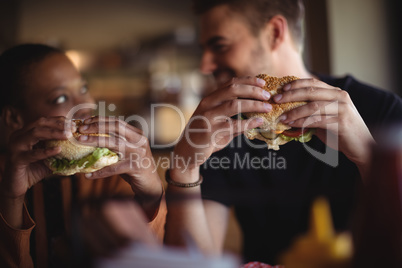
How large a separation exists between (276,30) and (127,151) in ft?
3.30

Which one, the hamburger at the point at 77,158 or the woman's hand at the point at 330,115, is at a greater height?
the woman's hand at the point at 330,115

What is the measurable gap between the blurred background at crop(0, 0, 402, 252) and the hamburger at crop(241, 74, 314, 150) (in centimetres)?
32

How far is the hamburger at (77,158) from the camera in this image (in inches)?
40.6

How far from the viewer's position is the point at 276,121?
0.97m

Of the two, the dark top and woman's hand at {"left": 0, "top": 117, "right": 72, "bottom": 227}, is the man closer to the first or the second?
the dark top

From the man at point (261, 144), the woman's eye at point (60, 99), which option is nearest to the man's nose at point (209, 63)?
the man at point (261, 144)

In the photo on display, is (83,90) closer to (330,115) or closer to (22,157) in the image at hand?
(22,157)

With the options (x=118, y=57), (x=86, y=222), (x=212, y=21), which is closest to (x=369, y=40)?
(x=212, y=21)

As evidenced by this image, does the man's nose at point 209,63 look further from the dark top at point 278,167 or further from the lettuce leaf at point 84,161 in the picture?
the lettuce leaf at point 84,161

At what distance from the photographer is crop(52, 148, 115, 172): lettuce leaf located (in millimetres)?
1062

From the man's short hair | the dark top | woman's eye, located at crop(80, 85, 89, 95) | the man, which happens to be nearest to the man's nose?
the man

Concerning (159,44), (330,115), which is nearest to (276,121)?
(330,115)

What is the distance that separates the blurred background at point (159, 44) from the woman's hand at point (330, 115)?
0.38 m

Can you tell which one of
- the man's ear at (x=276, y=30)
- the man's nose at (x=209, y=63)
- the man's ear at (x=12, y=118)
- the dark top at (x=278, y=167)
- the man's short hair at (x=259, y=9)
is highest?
the man's short hair at (x=259, y=9)
